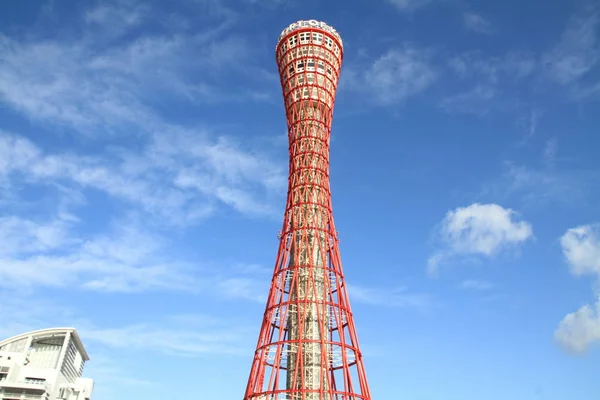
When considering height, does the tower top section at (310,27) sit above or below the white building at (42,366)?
above

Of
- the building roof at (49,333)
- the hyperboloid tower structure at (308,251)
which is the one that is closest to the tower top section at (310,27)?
the hyperboloid tower structure at (308,251)

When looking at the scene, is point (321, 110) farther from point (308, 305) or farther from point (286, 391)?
point (286, 391)

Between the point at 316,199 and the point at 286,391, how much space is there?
2157 cm

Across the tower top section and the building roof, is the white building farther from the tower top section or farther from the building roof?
the tower top section

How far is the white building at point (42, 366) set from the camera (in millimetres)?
66750

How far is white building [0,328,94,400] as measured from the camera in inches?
2628

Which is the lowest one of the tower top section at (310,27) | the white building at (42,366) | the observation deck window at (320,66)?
the white building at (42,366)

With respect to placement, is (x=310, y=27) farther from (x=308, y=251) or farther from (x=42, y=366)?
(x=42, y=366)

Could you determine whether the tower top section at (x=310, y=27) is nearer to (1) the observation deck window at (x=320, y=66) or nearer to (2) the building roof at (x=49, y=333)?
(1) the observation deck window at (x=320, y=66)

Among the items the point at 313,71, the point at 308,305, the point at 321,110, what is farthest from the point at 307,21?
the point at 308,305

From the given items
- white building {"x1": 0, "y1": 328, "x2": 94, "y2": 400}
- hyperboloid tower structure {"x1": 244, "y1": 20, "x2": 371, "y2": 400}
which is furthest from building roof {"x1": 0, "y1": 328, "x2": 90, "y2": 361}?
hyperboloid tower structure {"x1": 244, "y1": 20, "x2": 371, "y2": 400}

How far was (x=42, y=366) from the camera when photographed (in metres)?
73.6

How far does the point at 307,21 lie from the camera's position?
70.7 m

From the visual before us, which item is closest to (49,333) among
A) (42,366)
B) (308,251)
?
(42,366)
